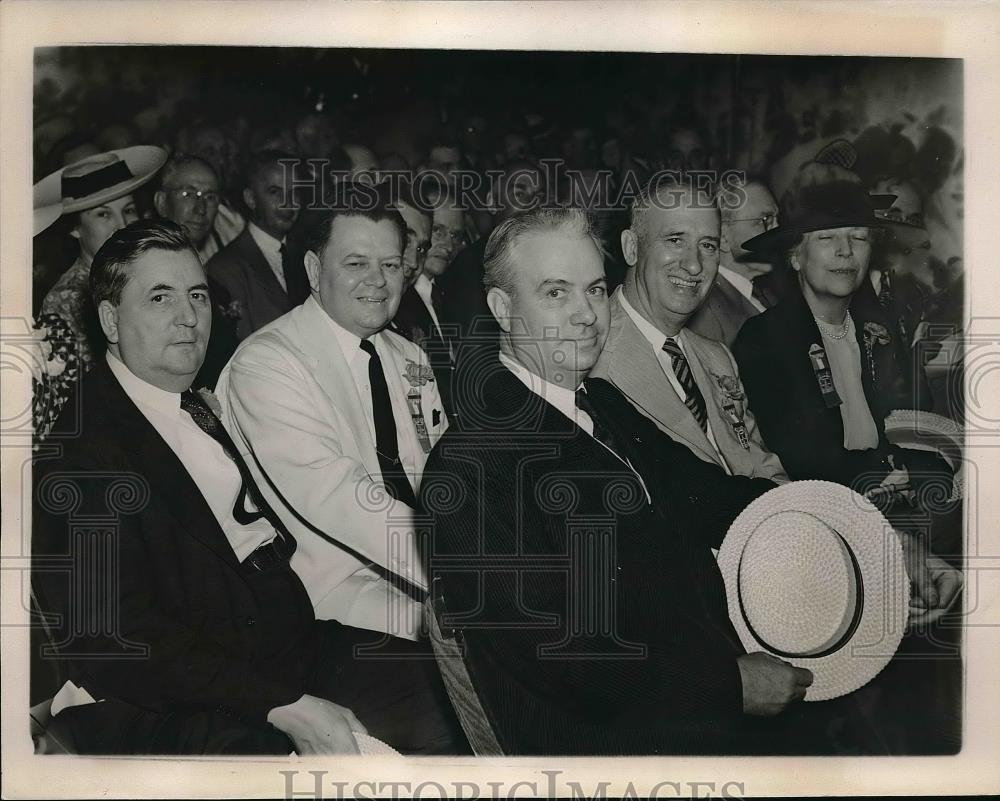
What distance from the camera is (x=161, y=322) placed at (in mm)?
2293

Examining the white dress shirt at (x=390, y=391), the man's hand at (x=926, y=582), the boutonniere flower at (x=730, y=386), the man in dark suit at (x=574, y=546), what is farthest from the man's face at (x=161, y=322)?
the man's hand at (x=926, y=582)

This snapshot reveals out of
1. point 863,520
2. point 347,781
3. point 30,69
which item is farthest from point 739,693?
point 30,69

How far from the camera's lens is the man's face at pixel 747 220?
7.79 ft

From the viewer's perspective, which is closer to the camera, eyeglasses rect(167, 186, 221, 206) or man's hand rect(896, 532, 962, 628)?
eyeglasses rect(167, 186, 221, 206)

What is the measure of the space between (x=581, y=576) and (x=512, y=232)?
35.3 inches

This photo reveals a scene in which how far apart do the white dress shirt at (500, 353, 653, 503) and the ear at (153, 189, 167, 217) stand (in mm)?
932

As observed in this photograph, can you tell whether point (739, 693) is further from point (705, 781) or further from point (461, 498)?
point (461, 498)

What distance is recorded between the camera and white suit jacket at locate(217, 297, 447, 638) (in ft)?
7.52

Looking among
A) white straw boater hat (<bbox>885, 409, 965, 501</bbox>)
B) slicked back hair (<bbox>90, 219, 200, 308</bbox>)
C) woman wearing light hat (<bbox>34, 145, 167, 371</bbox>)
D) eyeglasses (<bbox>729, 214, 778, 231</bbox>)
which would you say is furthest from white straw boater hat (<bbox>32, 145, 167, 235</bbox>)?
white straw boater hat (<bbox>885, 409, 965, 501</bbox>)

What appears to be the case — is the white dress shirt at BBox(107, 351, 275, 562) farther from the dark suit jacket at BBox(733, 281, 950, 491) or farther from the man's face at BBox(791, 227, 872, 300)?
the man's face at BBox(791, 227, 872, 300)

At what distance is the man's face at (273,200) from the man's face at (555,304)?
0.55 meters

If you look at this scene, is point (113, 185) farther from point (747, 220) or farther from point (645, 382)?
point (747, 220)

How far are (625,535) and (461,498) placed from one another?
431mm

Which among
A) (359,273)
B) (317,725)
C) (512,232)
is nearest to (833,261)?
(512,232)
